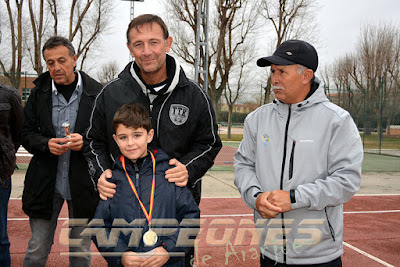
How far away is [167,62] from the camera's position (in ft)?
8.01

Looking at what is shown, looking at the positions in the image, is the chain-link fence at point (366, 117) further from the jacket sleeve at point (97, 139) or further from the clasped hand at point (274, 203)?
the clasped hand at point (274, 203)

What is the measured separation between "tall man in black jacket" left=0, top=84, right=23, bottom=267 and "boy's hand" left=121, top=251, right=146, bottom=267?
5.08 feet

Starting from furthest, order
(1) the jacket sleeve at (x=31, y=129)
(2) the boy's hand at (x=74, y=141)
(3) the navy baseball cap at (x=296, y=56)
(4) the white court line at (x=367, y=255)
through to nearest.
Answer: (4) the white court line at (x=367, y=255) < (1) the jacket sleeve at (x=31, y=129) < (2) the boy's hand at (x=74, y=141) < (3) the navy baseball cap at (x=296, y=56)

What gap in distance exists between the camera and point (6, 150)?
2.92m

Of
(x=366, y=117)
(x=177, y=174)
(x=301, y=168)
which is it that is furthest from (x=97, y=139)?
(x=366, y=117)

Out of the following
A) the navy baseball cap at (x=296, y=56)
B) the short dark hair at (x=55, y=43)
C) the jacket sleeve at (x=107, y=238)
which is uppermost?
the short dark hair at (x=55, y=43)

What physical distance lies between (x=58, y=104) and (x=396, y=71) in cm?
3417

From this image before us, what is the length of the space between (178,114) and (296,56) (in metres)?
0.84

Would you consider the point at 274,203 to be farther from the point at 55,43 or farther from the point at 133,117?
the point at 55,43

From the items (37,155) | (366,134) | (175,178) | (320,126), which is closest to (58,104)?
(37,155)

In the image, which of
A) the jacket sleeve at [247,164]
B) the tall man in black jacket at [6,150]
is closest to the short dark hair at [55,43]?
the tall man in black jacket at [6,150]

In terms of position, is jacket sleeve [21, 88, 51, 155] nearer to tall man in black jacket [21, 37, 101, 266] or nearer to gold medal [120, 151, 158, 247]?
tall man in black jacket [21, 37, 101, 266]

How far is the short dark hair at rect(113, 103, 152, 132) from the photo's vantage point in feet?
6.75

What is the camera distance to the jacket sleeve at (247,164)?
232 cm
